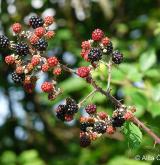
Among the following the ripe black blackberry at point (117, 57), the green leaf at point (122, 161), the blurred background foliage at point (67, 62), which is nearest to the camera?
the ripe black blackberry at point (117, 57)

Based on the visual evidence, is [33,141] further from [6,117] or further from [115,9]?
[115,9]

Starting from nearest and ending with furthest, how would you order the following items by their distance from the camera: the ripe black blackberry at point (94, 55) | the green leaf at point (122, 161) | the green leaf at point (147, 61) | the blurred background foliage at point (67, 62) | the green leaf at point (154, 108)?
the ripe black blackberry at point (94, 55) → the green leaf at point (154, 108) → the green leaf at point (147, 61) → the green leaf at point (122, 161) → the blurred background foliage at point (67, 62)

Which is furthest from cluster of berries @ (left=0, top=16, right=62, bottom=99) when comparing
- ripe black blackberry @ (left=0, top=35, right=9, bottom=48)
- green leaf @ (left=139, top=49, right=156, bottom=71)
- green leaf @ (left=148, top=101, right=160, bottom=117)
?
green leaf @ (left=139, top=49, right=156, bottom=71)

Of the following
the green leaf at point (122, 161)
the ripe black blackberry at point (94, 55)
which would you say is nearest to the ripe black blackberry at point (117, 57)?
the ripe black blackberry at point (94, 55)

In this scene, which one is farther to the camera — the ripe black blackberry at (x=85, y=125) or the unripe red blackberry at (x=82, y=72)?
the ripe black blackberry at (x=85, y=125)

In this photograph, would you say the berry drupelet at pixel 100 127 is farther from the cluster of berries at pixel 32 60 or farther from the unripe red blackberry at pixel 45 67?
the unripe red blackberry at pixel 45 67

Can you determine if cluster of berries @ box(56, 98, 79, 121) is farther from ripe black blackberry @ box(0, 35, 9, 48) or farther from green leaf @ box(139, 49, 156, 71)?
green leaf @ box(139, 49, 156, 71)

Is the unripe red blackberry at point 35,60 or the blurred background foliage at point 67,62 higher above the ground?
the unripe red blackberry at point 35,60
